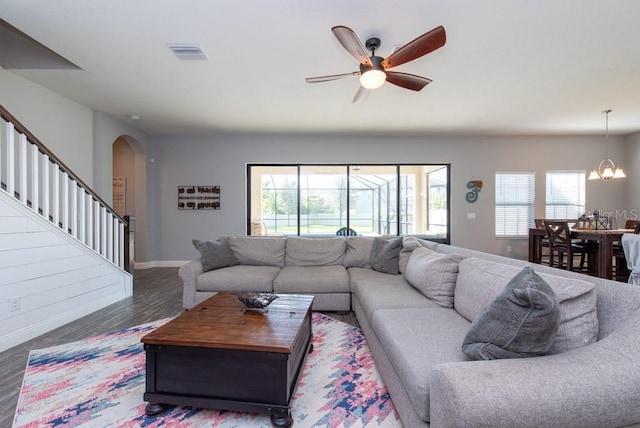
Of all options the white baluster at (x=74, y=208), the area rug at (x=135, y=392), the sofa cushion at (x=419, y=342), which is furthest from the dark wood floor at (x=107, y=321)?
the sofa cushion at (x=419, y=342)

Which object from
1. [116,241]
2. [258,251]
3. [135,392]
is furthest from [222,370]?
[116,241]

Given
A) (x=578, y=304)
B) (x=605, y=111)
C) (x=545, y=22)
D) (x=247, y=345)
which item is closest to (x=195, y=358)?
(x=247, y=345)

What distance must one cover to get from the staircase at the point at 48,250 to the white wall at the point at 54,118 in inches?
15.6

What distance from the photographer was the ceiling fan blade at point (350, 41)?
2.13 metres

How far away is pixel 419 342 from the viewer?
1.64m

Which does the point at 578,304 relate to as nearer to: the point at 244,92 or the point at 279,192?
the point at 244,92

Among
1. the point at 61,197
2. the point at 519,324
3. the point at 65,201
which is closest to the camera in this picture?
the point at 519,324

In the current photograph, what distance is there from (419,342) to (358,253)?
2286 millimetres

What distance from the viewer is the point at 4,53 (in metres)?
3.54

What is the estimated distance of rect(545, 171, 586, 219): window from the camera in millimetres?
6375

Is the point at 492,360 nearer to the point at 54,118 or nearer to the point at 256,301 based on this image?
the point at 256,301

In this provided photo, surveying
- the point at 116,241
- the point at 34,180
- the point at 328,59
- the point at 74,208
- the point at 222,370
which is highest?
the point at 328,59

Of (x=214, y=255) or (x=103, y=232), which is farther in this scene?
(x=103, y=232)

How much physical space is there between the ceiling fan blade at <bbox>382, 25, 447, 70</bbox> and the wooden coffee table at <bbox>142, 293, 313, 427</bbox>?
2233 millimetres
